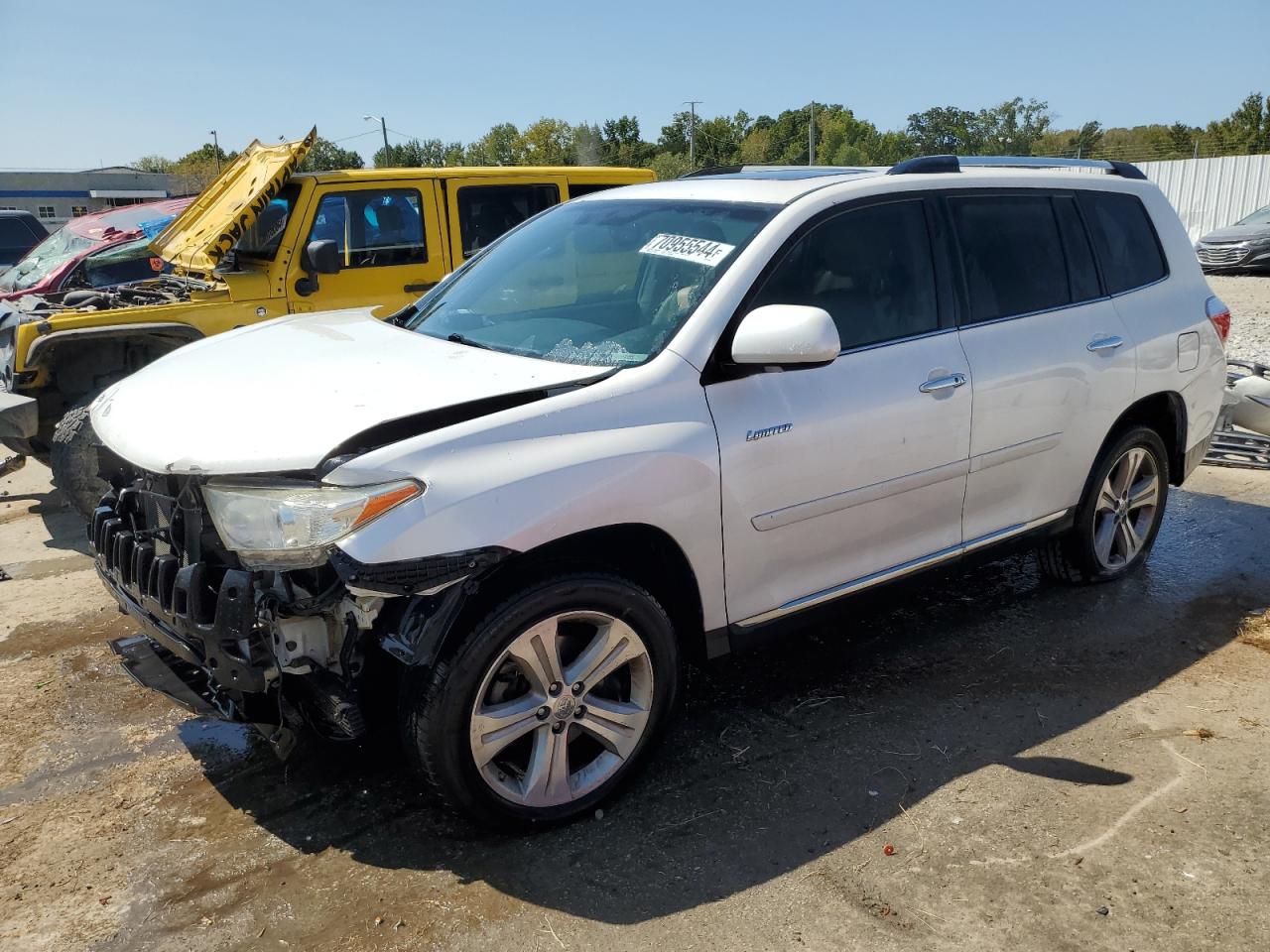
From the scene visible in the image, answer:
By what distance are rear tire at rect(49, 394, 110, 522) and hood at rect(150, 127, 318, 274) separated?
1.71 metres

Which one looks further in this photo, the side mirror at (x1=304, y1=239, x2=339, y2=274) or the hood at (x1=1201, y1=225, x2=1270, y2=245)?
the hood at (x1=1201, y1=225, x2=1270, y2=245)

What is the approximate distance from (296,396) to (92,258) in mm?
8119

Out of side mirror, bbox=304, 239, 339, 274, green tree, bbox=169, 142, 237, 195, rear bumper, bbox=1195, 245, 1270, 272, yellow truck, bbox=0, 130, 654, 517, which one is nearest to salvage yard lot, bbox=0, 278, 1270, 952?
yellow truck, bbox=0, 130, 654, 517

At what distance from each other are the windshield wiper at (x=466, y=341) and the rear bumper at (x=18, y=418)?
326 centimetres

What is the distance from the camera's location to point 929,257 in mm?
3779

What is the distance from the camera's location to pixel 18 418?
5531 mm

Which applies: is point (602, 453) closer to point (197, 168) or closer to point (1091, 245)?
point (1091, 245)

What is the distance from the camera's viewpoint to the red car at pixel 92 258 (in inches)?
377

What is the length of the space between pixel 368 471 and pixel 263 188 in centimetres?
480

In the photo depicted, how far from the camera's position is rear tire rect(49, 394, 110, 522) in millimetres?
4195

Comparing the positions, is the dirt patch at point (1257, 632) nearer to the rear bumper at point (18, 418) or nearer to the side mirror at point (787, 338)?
the side mirror at point (787, 338)

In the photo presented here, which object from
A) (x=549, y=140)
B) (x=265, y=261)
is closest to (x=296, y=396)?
(x=265, y=261)

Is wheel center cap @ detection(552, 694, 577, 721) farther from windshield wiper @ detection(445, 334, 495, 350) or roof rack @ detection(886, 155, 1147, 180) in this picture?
roof rack @ detection(886, 155, 1147, 180)

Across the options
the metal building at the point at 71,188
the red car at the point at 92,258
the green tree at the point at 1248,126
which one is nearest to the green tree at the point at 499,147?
the metal building at the point at 71,188
